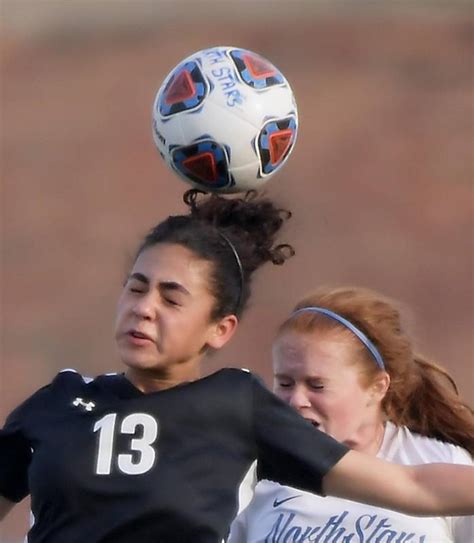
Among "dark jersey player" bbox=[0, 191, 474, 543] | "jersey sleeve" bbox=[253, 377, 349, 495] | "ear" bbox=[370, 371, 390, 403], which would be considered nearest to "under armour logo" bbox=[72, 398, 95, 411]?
"dark jersey player" bbox=[0, 191, 474, 543]

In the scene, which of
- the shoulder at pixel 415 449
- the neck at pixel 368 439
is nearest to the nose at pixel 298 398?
the neck at pixel 368 439

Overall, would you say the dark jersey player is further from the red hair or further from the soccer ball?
the red hair

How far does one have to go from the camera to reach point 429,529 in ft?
14.3

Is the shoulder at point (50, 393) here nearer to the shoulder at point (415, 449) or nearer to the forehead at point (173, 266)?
the forehead at point (173, 266)

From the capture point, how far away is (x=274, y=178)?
10984 mm

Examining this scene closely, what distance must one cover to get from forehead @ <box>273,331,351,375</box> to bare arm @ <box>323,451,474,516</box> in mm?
851

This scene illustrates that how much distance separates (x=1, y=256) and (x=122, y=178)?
2026 millimetres

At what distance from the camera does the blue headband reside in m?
4.60

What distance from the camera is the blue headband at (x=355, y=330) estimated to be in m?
4.60

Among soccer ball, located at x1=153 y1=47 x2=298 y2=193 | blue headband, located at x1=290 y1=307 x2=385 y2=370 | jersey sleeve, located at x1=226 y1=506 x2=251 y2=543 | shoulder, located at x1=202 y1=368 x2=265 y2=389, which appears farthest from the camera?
blue headband, located at x1=290 y1=307 x2=385 y2=370

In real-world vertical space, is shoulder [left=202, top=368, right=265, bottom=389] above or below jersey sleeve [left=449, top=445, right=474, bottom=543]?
above

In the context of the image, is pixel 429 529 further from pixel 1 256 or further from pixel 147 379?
pixel 1 256

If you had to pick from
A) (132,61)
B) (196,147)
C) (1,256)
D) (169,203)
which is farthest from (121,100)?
(196,147)

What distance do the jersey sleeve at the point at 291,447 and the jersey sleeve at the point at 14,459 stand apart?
0.54 m
